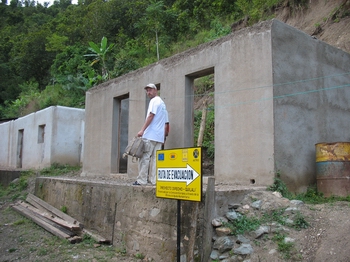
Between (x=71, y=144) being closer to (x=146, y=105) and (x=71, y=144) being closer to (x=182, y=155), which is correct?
(x=146, y=105)

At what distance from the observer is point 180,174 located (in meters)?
3.97

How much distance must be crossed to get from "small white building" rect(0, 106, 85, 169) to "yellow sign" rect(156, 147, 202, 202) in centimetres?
1011

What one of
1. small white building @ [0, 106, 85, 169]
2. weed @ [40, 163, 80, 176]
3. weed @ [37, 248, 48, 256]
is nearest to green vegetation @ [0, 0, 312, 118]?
small white building @ [0, 106, 85, 169]

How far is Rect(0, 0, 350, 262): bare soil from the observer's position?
12.9 ft

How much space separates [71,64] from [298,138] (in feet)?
74.7

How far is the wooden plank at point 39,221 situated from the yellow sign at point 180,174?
140 inches

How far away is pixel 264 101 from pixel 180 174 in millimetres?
2526

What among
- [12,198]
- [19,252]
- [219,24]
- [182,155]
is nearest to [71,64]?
[219,24]

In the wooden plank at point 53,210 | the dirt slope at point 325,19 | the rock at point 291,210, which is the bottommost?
the wooden plank at point 53,210

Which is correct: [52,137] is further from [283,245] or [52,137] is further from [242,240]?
[283,245]

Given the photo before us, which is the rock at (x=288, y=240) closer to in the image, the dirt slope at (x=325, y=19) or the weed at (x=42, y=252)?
the weed at (x=42, y=252)

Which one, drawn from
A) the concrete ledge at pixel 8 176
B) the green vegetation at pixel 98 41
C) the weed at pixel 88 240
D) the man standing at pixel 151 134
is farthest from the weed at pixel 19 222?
the green vegetation at pixel 98 41

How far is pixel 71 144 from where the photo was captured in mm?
13906

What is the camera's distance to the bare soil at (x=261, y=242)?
155 inches
